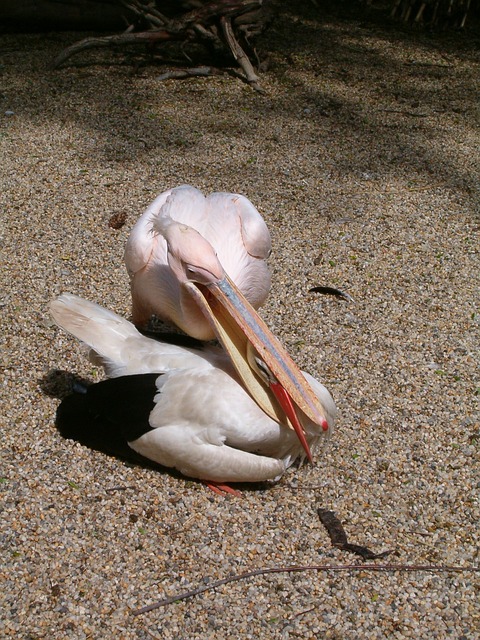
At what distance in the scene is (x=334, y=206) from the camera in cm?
429

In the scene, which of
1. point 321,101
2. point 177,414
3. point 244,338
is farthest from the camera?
point 321,101

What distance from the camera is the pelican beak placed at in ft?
7.86

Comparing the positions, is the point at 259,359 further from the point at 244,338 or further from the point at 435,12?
the point at 435,12

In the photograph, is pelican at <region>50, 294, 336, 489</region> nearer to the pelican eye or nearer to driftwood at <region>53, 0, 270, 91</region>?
the pelican eye

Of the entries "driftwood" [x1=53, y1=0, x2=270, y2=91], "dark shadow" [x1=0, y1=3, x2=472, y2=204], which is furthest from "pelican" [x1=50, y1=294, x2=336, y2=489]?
"driftwood" [x1=53, y1=0, x2=270, y2=91]

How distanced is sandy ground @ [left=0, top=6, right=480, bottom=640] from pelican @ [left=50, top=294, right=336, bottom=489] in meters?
0.12

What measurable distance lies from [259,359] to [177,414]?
0.36 metres

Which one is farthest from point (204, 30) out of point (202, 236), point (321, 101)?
point (202, 236)

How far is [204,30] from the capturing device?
5723 millimetres

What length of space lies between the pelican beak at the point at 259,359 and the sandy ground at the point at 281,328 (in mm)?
309

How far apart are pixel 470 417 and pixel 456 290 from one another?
3.25 ft

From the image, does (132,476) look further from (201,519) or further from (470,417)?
(470,417)

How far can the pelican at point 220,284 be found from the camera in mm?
2430

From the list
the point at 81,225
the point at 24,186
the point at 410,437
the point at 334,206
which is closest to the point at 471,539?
the point at 410,437
